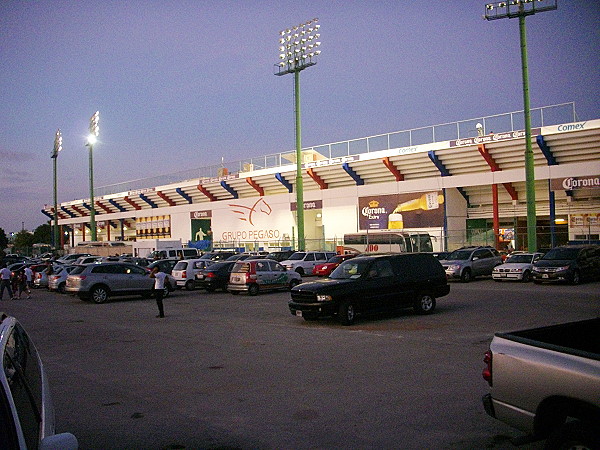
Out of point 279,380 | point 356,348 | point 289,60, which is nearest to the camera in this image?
point 279,380

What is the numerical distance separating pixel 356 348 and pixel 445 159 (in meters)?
36.7

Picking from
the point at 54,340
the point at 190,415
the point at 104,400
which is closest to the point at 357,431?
the point at 190,415

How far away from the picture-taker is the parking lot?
654cm

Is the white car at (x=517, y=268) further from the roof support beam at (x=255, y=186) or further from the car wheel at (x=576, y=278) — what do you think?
the roof support beam at (x=255, y=186)

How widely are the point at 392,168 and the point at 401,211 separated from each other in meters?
3.74

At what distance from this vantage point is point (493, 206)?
45469 millimetres

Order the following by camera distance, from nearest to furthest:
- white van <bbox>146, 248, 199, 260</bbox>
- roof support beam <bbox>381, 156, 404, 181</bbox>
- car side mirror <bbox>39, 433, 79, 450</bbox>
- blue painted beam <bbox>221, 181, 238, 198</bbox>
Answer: car side mirror <bbox>39, 433, 79, 450</bbox>
white van <bbox>146, 248, 199, 260</bbox>
roof support beam <bbox>381, 156, 404, 181</bbox>
blue painted beam <bbox>221, 181, 238, 198</bbox>

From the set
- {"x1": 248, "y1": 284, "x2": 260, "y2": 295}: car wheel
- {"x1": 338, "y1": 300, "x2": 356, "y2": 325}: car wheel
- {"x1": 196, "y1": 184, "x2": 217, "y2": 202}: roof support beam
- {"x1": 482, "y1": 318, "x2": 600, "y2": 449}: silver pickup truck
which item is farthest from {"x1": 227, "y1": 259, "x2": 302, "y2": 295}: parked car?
{"x1": 196, "y1": 184, "x2": 217, "y2": 202}: roof support beam

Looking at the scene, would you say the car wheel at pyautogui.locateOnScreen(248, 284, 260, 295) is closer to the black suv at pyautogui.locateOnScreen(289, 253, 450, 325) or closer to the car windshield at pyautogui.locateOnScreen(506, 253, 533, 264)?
the black suv at pyautogui.locateOnScreen(289, 253, 450, 325)

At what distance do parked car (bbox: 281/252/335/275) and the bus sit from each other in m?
6.33

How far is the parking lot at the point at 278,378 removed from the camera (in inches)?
257

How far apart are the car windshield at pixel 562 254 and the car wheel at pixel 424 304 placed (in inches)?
469

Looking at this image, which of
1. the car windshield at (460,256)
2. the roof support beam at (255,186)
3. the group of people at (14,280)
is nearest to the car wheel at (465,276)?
the car windshield at (460,256)

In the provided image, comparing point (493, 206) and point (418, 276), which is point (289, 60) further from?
point (418, 276)
